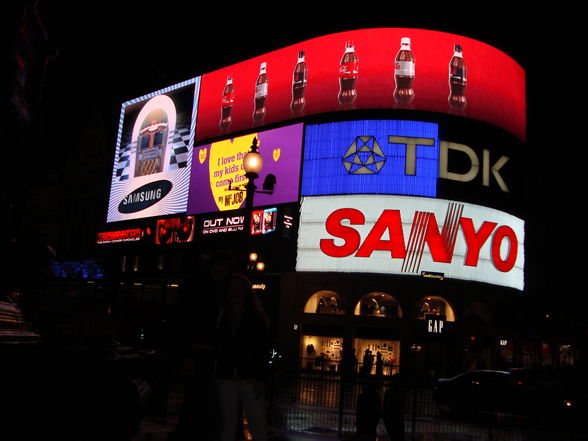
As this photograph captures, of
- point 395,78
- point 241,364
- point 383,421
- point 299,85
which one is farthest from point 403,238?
point 241,364

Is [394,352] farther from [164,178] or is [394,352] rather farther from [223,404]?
[223,404]

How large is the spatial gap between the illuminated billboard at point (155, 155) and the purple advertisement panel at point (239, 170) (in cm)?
135

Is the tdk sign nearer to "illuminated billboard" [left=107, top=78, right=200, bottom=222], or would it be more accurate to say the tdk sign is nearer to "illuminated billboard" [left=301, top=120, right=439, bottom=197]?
"illuminated billboard" [left=301, top=120, right=439, bottom=197]

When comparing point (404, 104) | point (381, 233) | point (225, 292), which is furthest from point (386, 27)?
point (225, 292)

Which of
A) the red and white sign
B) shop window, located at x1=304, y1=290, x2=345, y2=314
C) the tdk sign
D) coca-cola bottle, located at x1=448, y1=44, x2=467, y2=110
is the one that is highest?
coca-cola bottle, located at x1=448, y1=44, x2=467, y2=110

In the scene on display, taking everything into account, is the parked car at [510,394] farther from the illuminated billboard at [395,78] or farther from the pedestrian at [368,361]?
the illuminated billboard at [395,78]

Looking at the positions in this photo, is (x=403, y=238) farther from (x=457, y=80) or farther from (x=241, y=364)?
(x=241, y=364)

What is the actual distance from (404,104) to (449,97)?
2.90 m

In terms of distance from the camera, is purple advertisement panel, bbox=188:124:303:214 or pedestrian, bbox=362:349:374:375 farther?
purple advertisement panel, bbox=188:124:303:214

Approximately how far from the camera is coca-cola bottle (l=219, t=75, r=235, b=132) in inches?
1738

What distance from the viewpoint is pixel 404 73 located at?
1441 inches

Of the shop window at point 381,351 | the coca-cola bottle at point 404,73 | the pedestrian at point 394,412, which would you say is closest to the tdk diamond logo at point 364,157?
the coca-cola bottle at point 404,73

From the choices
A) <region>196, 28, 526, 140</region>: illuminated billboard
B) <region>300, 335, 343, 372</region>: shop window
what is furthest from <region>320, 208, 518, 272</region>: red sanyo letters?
<region>196, 28, 526, 140</region>: illuminated billboard

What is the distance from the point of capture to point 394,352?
34.6 meters
